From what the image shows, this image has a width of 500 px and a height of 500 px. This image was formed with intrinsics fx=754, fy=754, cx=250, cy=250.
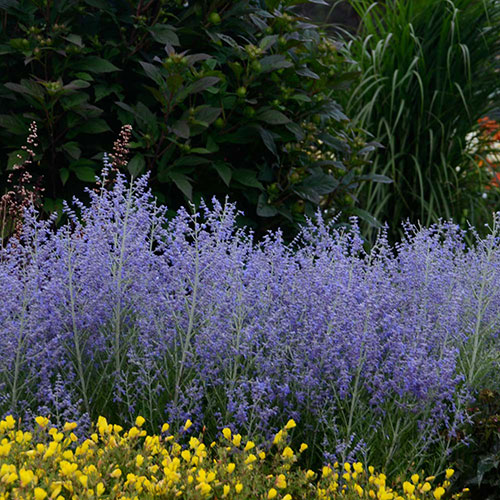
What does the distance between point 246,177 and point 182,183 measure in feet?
1.59

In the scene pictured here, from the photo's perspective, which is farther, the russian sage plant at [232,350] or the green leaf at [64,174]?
the green leaf at [64,174]

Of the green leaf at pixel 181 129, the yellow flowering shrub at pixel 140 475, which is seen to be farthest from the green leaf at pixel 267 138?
the yellow flowering shrub at pixel 140 475

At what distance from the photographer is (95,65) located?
4090 millimetres

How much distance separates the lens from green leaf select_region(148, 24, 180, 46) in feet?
13.0

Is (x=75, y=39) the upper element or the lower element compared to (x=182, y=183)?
upper

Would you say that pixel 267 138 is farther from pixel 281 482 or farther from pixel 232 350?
pixel 281 482

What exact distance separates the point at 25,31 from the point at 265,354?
8.03 ft

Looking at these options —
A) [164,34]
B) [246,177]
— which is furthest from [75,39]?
[246,177]

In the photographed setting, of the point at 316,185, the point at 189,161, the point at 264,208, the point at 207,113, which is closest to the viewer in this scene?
the point at 207,113

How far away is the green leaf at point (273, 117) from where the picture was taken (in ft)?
13.4

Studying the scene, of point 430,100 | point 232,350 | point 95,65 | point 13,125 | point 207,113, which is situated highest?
point 430,100

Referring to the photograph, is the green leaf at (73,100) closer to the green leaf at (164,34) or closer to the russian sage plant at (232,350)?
the green leaf at (164,34)

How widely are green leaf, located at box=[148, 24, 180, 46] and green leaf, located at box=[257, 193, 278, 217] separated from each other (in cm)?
96

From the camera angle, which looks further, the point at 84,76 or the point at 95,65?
the point at 95,65
